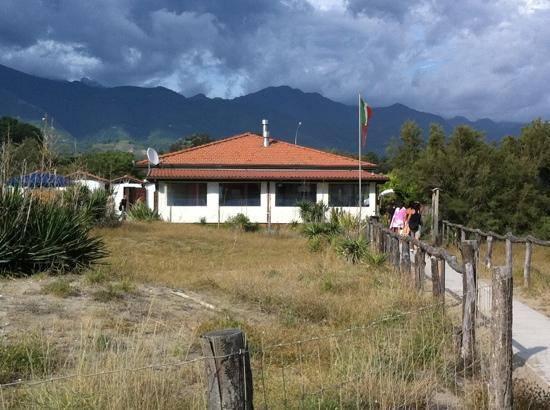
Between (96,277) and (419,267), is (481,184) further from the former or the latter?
(96,277)

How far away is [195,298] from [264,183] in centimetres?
2428

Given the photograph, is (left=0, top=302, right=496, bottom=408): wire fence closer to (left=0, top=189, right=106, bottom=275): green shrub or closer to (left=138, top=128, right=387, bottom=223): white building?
(left=0, top=189, right=106, bottom=275): green shrub

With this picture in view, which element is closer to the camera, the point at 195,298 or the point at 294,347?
the point at 294,347

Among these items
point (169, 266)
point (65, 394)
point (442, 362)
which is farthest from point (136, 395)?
point (169, 266)

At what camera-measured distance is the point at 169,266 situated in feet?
49.3

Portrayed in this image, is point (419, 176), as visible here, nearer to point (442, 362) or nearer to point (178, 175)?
point (178, 175)

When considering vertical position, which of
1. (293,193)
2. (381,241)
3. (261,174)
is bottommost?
(381,241)

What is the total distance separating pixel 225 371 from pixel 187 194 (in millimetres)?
30767

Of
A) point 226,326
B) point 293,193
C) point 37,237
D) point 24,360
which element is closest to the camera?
point 24,360

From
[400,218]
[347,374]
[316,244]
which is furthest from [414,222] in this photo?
[347,374]

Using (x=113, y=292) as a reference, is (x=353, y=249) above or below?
above

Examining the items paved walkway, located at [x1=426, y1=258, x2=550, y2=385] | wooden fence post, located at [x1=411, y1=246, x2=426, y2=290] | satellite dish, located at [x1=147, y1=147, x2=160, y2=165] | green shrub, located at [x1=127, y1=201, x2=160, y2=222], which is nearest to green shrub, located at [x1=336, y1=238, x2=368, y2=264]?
paved walkway, located at [x1=426, y1=258, x2=550, y2=385]

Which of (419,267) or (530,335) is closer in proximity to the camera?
(530,335)

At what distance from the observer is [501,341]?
15.8 ft
